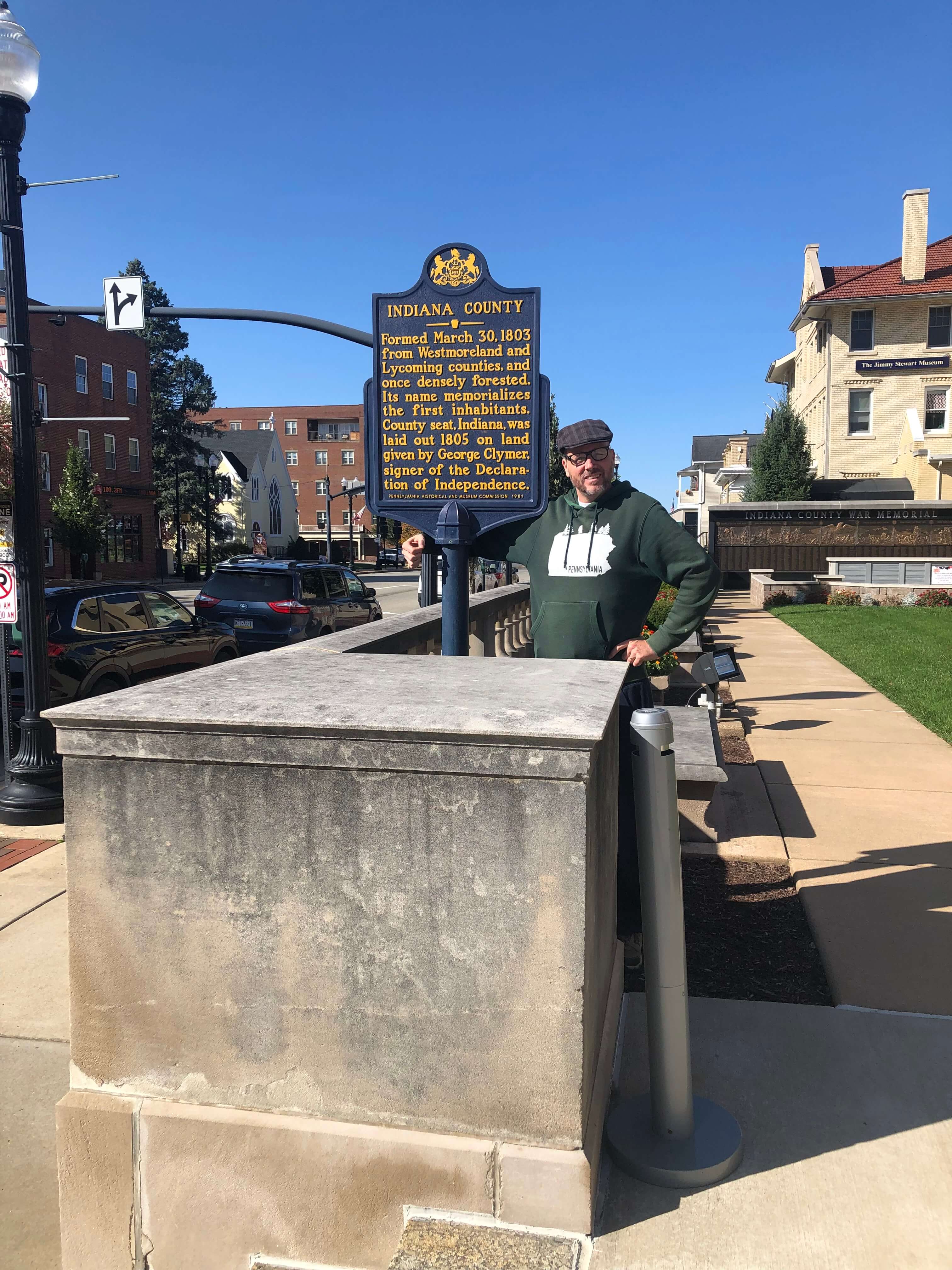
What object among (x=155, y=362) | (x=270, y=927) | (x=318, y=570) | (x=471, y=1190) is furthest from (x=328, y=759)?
(x=155, y=362)

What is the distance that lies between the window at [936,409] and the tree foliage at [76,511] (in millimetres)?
34747

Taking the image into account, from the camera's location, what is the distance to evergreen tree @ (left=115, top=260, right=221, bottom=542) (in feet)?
216

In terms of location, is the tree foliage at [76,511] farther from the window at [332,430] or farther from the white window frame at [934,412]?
the window at [332,430]

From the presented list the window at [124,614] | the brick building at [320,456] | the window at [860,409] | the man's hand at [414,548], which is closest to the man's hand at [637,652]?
the man's hand at [414,548]

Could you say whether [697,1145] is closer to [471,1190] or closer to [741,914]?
[471,1190]

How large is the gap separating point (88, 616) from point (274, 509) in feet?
244

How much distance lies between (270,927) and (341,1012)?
0.26 m

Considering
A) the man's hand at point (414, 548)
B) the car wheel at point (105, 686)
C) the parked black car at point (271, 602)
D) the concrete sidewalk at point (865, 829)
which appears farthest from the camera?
the parked black car at point (271, 602)

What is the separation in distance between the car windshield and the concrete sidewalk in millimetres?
7228

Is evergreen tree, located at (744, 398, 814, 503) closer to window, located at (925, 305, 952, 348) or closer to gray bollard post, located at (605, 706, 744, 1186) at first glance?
window, located at (925, 305, 952, 348)

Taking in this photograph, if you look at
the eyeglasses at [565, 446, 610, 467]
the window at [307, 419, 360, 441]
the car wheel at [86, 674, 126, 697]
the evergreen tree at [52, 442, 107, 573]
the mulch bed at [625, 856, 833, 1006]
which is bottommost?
the mulch bed at [625, 856, 833, 1006]

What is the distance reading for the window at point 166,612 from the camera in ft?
34.0

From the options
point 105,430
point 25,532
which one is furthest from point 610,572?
point 105,430

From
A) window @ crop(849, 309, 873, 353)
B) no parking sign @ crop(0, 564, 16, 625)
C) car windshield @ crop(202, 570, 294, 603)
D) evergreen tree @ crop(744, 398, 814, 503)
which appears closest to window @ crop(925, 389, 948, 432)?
window @ crop(849, 309, 873, 353)
